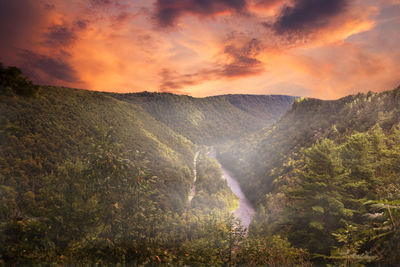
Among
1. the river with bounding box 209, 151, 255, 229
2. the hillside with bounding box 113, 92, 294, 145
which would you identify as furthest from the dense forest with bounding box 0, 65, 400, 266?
the hillside with bounding box 113, 92, 294, 145

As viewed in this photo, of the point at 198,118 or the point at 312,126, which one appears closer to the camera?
the point at 312,126

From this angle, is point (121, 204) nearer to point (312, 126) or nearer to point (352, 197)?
point (352, 197)

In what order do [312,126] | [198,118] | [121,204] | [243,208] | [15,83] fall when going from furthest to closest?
[198,118] → [312,126] → [243,208] → [121,204] → [15,83]

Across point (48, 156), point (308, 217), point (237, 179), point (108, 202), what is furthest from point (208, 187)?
point (108, 202)

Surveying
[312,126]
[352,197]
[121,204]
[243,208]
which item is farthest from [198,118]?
[121,204]

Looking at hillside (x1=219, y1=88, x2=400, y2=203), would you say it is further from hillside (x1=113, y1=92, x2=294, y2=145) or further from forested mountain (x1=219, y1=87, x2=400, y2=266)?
hillside (x1=113, y1=92, x2=294, y2=145)

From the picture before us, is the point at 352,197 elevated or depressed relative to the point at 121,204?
depressed

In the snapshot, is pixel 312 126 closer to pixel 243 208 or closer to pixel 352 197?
pixel 243 208

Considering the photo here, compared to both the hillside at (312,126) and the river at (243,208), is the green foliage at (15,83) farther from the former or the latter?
the river at (243,208)

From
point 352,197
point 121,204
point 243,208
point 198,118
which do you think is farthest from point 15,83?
point 198,118

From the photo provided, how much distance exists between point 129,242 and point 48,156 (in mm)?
6749

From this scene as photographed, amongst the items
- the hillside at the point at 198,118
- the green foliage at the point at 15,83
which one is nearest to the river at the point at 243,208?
the green foliage at the point at 15,83

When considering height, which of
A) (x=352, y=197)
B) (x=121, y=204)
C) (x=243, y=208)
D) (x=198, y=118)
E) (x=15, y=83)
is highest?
(x=198, y=118)

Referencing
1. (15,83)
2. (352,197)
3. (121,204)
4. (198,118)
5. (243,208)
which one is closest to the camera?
(15,83)
